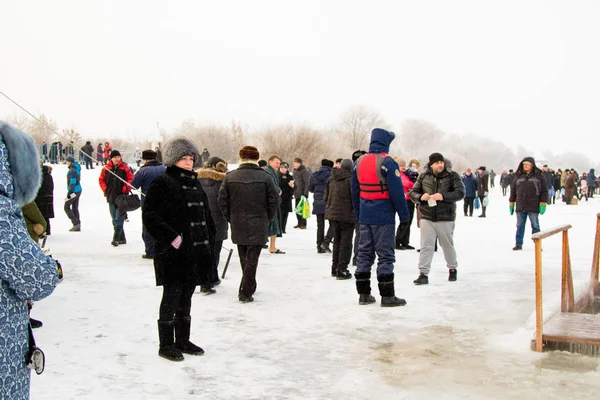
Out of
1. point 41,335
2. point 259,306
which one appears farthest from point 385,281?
point 41,335

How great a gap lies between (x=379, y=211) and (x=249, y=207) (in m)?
1.49

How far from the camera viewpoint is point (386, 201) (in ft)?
23.2

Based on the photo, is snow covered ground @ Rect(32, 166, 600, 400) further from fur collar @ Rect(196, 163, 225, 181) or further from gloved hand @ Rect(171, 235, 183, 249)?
fur collar @ Rect(196, 163, 225, 181)

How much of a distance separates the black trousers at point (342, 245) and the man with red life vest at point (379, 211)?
5.47 feet

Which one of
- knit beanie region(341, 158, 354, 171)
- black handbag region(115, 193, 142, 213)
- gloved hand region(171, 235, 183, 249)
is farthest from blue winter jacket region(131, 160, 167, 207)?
gloved hand region(171, 235, 183, 249)

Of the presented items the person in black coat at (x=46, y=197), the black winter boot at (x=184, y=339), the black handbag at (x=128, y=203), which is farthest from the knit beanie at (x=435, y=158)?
the person in black coat at (x=46, y=197)

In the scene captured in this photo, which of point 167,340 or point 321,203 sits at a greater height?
point 321,203

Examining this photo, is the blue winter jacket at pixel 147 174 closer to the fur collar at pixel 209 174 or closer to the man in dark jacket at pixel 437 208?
the fur collar at pixel 209 174

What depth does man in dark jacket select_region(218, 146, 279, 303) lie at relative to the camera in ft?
24.0

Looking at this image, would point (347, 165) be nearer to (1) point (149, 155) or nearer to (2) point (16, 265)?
Result: (1) point (149, 155)

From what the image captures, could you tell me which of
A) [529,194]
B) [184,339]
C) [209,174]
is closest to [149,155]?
[209,174]

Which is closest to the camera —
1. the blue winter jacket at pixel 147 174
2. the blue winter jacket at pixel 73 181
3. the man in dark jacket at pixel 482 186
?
the blue winter jacket at pixel 147 174

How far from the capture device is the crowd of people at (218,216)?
8.50 feet

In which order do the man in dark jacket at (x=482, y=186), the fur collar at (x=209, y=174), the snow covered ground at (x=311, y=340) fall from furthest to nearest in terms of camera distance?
the man in dark jacket at (x=482, y=186), the fur collar at (x=209, y=174), the snow covered ground at (x=311, y=340)
